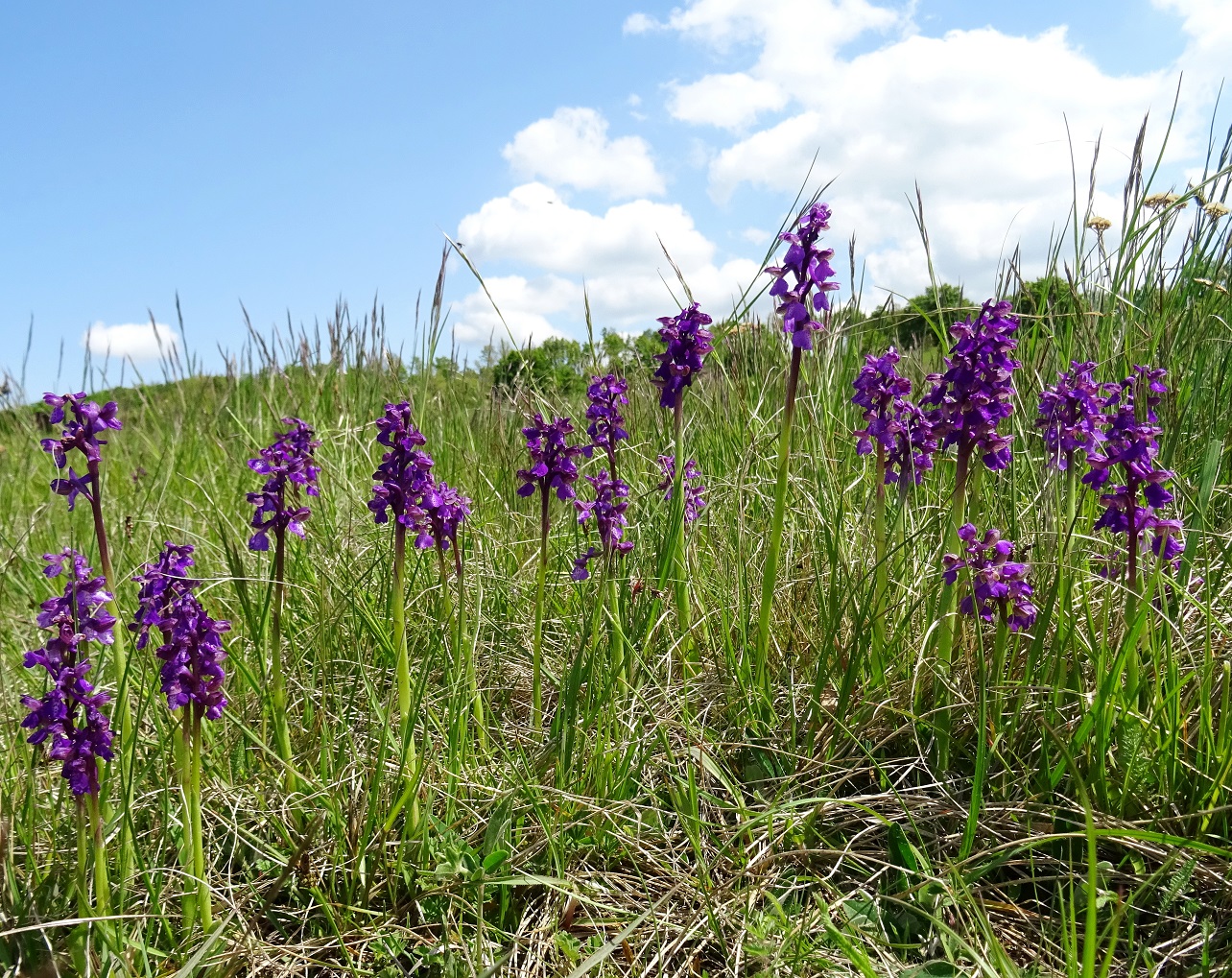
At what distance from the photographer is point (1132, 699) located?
6.27 ft

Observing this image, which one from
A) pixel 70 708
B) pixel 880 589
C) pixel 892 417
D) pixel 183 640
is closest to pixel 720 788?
pixel 880 589

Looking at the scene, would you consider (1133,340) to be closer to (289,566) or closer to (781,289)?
(781,289)

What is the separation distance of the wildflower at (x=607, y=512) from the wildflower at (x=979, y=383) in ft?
3.18

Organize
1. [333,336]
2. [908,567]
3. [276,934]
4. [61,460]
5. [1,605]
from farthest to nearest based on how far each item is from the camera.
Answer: [333,336] < [1,605] < [908,567] < [61,460] < [276,934]

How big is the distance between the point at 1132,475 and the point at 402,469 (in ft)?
6.12

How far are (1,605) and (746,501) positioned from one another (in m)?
3.18

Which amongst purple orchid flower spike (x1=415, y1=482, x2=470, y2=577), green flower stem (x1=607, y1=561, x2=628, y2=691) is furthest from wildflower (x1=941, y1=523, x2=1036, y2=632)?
purple orchid flower spike (x1=415, y1=482, x2=470, y2=577)

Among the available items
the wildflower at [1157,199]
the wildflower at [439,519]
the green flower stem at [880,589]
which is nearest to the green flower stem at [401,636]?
the wildflower at [439,519]

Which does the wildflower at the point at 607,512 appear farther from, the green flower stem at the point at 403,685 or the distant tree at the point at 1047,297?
the distant tree at the point at 1047,297

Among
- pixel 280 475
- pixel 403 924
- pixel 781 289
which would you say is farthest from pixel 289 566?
pixel 781 289

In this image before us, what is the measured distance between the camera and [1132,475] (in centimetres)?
210

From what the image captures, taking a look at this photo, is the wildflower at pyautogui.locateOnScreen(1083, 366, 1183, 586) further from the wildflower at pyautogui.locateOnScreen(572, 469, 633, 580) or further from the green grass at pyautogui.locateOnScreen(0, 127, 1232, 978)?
the wildflower at pyautogui.locateOnScreen(572, 469, 633, 580)

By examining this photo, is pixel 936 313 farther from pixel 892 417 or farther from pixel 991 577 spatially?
pixel 991 577

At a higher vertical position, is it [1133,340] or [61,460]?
[1133,340]
